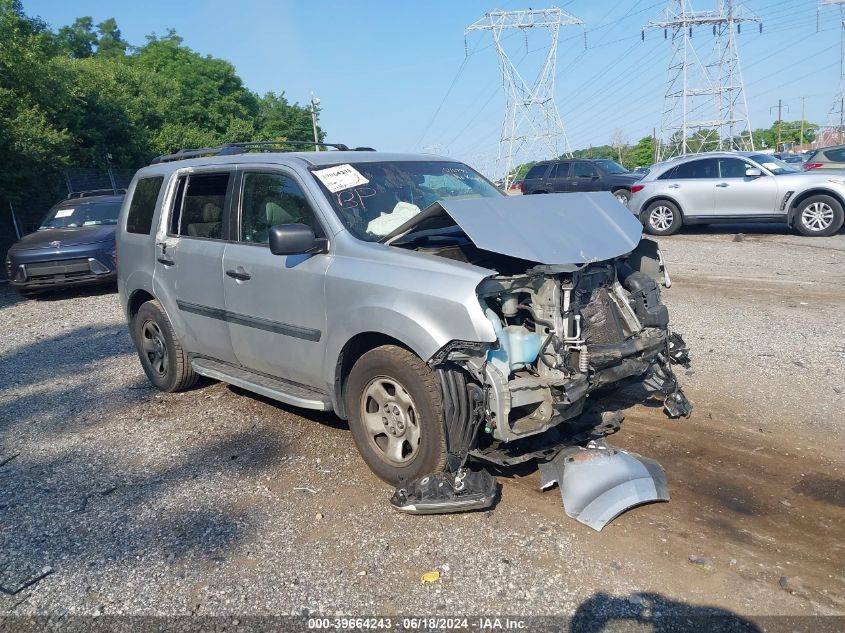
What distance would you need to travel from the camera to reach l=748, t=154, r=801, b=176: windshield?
1388 centimetres

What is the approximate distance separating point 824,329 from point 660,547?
480cm

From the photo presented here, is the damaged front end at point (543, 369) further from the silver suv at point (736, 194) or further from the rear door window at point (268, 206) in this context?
Answer: the silver suv at point (736, 194)

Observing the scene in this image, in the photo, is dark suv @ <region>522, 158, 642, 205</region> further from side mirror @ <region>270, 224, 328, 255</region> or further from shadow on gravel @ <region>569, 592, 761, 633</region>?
shadow on gravel @ <region>569, 592, 761, 633</region>

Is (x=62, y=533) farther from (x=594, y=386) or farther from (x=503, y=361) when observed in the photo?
(x=594, y=386)

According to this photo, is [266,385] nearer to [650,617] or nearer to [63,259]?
[650,617]

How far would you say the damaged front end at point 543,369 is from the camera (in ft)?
11.9

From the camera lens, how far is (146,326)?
6094 mm

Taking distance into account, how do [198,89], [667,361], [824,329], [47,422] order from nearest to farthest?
[667,361], [47,422], [824,329], [198,89]

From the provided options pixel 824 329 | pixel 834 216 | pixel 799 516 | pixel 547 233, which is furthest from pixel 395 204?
pixel 834 216

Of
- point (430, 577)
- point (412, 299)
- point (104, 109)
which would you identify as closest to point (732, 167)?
point (412, 299)

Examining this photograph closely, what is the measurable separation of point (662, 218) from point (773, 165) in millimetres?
2392

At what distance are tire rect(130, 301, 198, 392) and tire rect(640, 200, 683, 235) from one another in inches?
470

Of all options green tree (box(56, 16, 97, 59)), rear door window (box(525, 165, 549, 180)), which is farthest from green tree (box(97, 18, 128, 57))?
rear door window (box(525, 165, 549, 180))

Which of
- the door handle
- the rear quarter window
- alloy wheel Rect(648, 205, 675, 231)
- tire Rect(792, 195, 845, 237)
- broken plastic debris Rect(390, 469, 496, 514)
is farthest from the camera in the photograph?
alloy wheel Rect(648, 205, 675, 231)
